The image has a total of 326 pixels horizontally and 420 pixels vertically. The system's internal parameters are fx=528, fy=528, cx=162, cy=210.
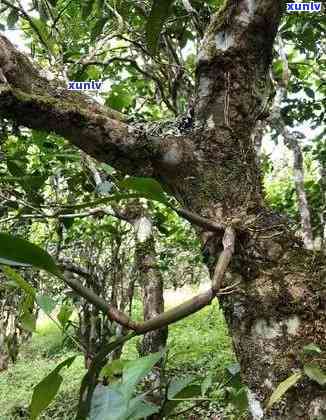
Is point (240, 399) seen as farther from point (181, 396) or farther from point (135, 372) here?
point (135, 372)

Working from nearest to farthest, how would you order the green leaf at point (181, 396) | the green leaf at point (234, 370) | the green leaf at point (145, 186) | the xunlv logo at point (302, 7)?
1. the green leaf at point (145, 186)
2. the green leaf at point (181, 396)
3. the green leaf at point (234, 370)
4. the xunlv logo at point (302, 7)

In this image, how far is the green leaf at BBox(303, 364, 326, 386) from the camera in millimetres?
647

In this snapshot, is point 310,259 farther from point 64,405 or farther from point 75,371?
point 75,371

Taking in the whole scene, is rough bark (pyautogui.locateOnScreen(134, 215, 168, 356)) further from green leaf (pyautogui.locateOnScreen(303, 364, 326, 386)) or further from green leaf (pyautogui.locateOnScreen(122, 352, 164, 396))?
green leaf (pyautogui.locateOnScreen(122, 352, 164, 396))

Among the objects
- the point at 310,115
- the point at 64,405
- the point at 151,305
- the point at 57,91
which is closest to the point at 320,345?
the point at 57,91

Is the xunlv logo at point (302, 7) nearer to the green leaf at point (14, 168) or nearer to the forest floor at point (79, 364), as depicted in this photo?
the green leaf at point (14, 168)

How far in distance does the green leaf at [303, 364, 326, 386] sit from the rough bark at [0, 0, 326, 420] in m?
0.02

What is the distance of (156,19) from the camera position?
2.21 feet

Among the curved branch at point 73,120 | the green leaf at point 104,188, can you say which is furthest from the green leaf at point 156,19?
the green leaf at point 104,188

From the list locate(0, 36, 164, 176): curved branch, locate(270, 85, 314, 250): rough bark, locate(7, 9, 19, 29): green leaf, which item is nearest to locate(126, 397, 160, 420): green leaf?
locate(0, 36, 164, 176): curved branch

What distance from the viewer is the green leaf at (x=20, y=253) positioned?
41cm

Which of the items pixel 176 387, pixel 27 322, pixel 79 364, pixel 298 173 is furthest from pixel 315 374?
pixel 79 364

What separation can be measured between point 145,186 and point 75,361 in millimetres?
5200

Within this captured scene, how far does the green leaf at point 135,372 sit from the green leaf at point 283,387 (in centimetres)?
17
